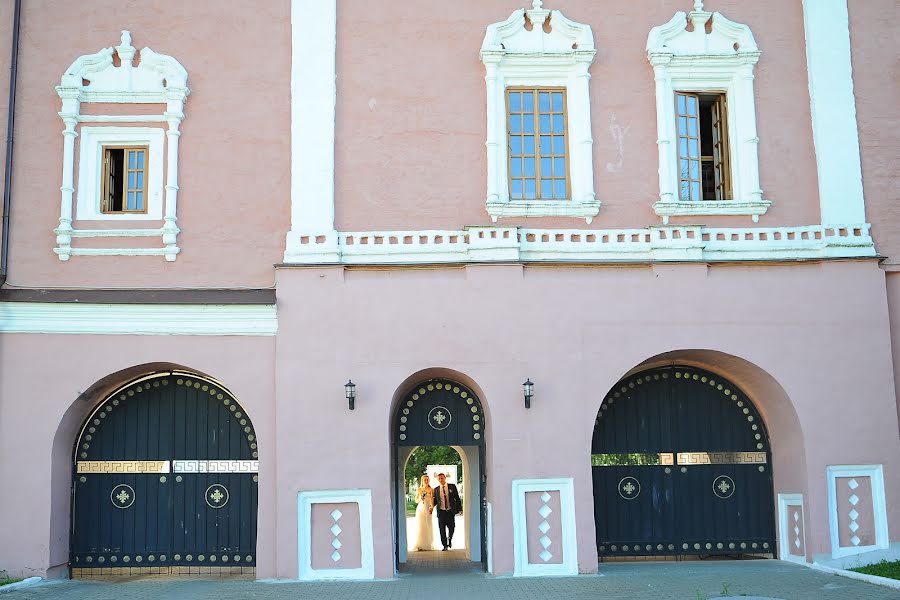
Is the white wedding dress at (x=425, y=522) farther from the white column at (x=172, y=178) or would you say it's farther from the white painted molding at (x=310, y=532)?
the white column at (x=172, y=178)

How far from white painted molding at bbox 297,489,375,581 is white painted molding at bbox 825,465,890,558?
567 cm

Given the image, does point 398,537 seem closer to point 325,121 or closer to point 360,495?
point 360,495

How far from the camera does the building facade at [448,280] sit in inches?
494

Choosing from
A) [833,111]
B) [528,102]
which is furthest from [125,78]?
[833,111]

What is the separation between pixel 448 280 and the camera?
503 inches

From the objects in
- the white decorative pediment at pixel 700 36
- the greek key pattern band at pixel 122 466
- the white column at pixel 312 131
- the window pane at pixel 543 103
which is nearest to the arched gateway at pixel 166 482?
the greek key pattern band at pixel 122 466

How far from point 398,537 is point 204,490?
276 centimetres

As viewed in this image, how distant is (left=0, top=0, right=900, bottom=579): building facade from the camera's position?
12.6 metres

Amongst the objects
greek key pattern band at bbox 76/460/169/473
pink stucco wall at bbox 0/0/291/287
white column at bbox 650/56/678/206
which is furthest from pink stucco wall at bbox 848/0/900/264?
greek key pattern band at bbox 76/460/169/473

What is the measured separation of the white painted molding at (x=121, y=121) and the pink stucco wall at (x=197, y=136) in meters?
0.12

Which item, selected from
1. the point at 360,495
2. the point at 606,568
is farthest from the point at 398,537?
the point at 606,568

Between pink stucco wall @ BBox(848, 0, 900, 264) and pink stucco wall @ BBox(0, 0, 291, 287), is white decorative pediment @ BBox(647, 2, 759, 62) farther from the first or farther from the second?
pink stucco wall @ BBox(0, 0, 291, 287)

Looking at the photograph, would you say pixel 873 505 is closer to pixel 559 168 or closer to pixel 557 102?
pixel 559 168

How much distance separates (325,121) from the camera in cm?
1327
